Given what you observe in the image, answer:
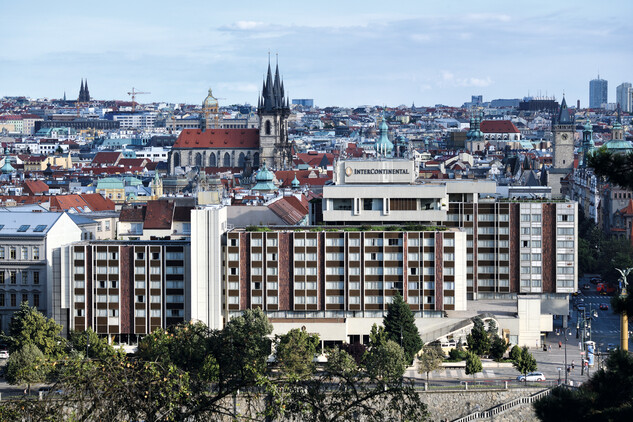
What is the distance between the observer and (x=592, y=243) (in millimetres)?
119500

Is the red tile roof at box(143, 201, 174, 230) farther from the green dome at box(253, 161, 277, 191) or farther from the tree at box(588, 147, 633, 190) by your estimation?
the tree at box(588, 147, 633, 190)

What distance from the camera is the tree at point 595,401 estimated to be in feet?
124

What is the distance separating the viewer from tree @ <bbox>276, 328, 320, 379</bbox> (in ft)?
205

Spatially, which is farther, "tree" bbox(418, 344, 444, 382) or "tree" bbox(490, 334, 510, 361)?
"tree" bbox(490, 334, 510, 361)

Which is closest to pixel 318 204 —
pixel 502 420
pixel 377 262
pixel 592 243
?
pixel 377 262

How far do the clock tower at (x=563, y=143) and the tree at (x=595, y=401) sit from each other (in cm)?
14322

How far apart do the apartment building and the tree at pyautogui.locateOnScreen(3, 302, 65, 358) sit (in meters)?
3.74

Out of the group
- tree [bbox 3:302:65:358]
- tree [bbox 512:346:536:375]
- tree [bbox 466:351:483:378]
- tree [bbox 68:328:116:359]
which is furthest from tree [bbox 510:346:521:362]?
tree [bbox 3:302:65:358]

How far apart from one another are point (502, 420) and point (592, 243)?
5958cm

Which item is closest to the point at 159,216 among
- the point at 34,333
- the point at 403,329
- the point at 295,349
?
the point at 34,333

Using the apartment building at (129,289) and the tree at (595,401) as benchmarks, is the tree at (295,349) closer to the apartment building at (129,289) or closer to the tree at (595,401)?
the apartment building at (129,289)

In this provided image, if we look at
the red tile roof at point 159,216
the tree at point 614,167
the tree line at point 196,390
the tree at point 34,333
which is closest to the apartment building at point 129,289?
the tree at point 34,333

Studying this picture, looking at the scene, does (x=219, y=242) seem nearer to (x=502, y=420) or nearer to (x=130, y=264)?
(x=130, y=264)

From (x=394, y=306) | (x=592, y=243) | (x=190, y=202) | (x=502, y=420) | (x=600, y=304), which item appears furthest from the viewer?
(x=592, y=243)
